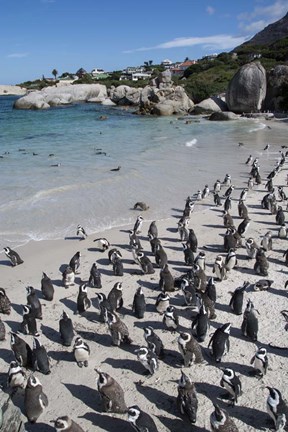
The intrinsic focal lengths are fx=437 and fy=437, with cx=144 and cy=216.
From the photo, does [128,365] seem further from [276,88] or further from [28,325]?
[276,88]

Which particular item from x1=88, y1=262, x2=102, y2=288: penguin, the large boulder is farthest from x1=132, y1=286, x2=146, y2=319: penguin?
the large boulder

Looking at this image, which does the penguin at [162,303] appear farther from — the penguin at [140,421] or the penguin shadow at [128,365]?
the penguin at [140,421]

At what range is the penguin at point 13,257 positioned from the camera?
1145 cm

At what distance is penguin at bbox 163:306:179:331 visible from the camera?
27.5ft

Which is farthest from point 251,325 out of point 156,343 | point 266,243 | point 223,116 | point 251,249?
point 223,116

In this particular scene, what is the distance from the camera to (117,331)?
26.3 ft

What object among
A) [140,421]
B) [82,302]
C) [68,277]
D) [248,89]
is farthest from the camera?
[248,89]

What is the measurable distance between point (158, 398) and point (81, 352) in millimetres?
1568

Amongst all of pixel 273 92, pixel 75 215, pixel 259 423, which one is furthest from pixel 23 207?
pixel 273 92

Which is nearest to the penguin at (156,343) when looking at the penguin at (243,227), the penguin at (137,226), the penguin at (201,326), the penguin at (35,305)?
the penguin at (201,326)

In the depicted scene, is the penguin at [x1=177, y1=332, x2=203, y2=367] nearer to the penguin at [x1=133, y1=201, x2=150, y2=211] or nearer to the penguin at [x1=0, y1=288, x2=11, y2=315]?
the penguin at [x1=0, y1=288, x2=11, y2=315]

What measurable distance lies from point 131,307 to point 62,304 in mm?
1571

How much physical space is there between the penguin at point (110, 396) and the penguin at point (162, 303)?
107 inches

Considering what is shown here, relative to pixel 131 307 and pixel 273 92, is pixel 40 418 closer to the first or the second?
pixel 131 307
